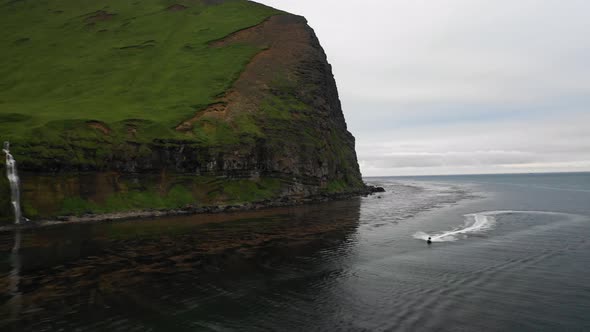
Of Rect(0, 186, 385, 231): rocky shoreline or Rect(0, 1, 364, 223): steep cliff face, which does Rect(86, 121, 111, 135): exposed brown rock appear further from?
Rect(0, 186, 385, 231): rocky shoreline

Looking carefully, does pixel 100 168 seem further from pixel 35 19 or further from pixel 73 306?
pixel 35 19

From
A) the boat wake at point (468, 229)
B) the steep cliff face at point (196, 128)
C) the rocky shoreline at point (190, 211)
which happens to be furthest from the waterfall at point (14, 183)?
the boat wake at point (468, 229)

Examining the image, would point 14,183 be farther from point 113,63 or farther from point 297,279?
point 113,63

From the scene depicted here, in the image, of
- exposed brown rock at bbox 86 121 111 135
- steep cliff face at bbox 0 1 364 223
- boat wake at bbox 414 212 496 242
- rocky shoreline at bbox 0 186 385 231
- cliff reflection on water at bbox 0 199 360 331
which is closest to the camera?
cliff reflection on water at bbox 0 199 360 331

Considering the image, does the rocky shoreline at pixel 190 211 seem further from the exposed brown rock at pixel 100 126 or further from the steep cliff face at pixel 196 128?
the exposed brown rock at pixel 100 126

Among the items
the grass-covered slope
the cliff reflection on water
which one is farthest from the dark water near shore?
the grass-covered slope

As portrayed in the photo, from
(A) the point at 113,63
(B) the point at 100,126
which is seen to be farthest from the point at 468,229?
(A) the point at 113,63

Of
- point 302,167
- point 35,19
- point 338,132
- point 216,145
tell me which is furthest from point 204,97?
point 35,19

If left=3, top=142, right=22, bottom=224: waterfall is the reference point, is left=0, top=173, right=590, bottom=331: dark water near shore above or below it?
below
